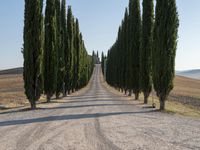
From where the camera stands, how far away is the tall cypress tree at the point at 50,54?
3033 cm

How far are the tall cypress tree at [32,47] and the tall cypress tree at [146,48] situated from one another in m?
9.47

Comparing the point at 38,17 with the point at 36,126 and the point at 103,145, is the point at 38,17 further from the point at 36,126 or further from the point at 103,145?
the point at 103,145

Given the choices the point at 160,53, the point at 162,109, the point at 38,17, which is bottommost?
the point at 162,109

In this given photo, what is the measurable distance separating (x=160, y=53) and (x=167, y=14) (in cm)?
240

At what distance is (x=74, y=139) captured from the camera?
10.4m

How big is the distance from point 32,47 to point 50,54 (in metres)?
8.56

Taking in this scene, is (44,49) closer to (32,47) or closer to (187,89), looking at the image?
(32,47)

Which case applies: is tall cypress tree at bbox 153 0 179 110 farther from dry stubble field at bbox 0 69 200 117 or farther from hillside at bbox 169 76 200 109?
hillside at bbox 169 76 200 109

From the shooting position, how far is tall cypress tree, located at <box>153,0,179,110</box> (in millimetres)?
21797

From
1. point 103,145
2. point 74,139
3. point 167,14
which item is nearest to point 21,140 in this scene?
point 74,139

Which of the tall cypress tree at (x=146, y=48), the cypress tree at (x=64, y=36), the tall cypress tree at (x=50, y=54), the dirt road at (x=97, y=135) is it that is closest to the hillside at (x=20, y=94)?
the tall cypress tree at (x=50, y=54)

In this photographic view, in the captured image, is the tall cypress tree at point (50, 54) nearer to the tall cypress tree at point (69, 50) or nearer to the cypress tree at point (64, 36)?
the cypress tree at point (64, 36)

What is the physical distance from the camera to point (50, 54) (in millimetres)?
30766

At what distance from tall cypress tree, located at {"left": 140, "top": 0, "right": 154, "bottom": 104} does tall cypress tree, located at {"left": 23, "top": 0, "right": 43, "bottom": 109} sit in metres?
9.47
